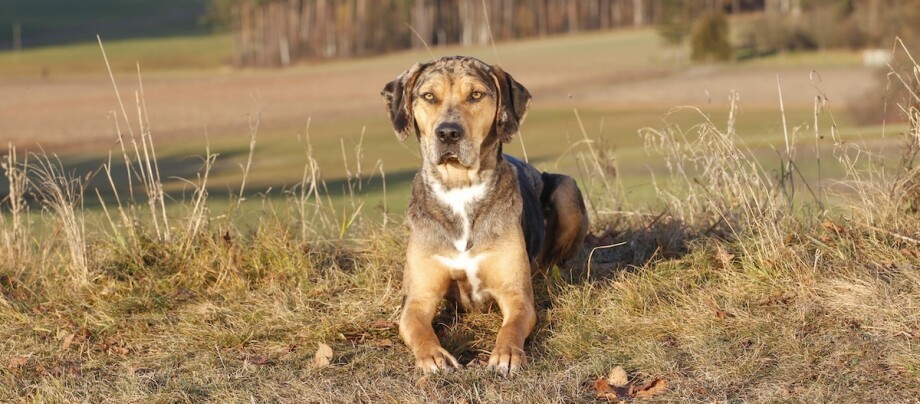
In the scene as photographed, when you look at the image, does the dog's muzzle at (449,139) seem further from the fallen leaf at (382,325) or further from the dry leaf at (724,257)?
the dry leaf at (724,257)

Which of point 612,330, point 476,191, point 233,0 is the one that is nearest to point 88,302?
point 476,191

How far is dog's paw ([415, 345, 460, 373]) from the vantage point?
5270 millimetres

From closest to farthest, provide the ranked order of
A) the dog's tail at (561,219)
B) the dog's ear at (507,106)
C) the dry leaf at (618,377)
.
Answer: the dry leaf at (618,377) → the dog's ear at (507,106) → the dog's tail at (561,219)

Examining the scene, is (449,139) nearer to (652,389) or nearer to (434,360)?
(434,360)

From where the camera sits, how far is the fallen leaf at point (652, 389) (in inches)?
194

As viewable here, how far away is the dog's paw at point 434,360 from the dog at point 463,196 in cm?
16

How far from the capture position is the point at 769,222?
676cm

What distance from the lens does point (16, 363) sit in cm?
579

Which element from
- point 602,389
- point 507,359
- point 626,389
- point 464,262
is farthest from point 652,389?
point 464,262

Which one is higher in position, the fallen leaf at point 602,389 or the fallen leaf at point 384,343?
the fallen leaf at point 602,389

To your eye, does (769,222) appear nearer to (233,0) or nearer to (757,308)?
(757,308)

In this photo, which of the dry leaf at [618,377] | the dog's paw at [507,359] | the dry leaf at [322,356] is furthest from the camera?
the dry leaf at [322,356]

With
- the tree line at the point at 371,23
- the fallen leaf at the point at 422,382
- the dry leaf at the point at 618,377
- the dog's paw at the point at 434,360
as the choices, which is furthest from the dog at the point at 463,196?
the tree line at the point at 371,23

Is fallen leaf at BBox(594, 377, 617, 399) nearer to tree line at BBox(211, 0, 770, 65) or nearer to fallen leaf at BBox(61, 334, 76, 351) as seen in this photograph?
fallen leaf at BBox(61, 334, 76, 351)
